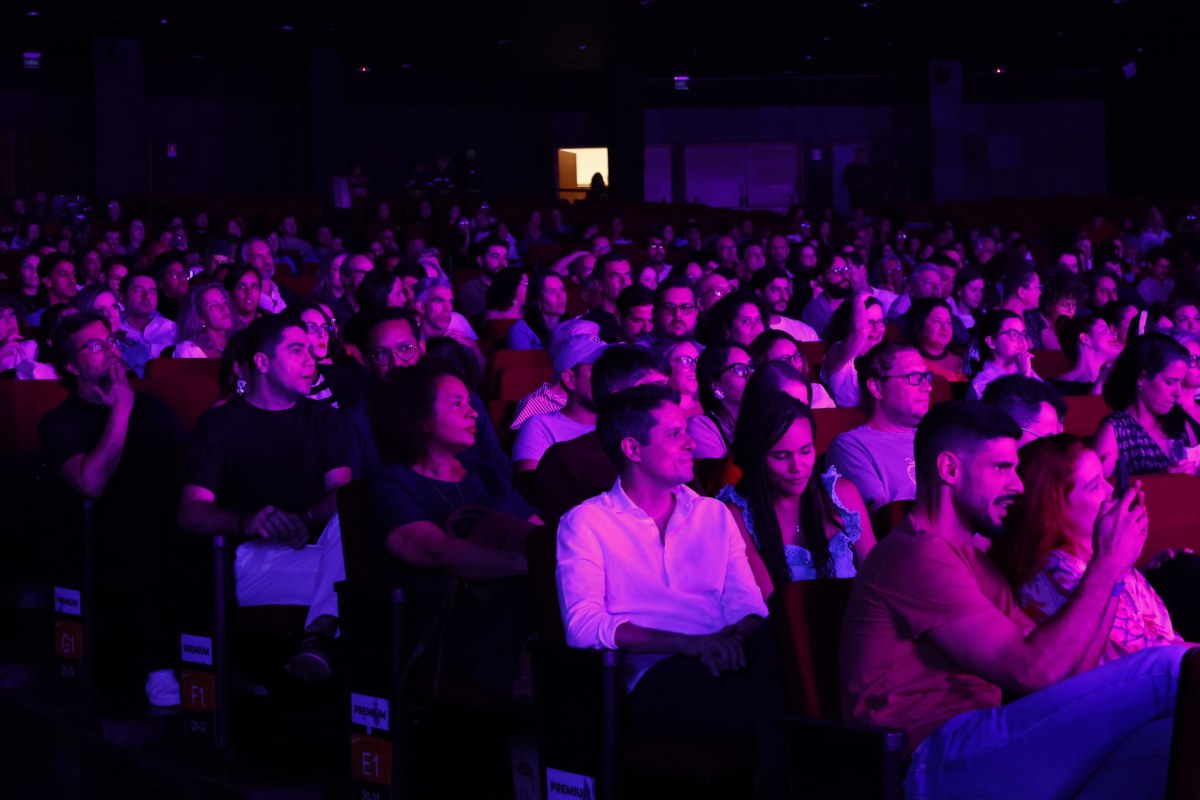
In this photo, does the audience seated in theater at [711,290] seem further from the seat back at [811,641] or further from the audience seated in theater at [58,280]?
the seat back at [811,641]

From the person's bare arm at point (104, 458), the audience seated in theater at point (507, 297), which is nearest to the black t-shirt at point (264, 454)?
the person's bare arm at point (104, 458)

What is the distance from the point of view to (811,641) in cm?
271

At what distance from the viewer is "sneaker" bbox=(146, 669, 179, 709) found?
4.07m

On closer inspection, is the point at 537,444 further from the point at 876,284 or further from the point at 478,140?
the point at 478,140

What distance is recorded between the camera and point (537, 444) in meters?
4.54

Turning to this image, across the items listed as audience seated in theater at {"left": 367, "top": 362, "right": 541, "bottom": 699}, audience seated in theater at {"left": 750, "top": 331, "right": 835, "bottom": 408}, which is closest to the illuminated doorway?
audience seated in theater at {"left": 750, "top": 331, "right": 835, "bottom": 408}

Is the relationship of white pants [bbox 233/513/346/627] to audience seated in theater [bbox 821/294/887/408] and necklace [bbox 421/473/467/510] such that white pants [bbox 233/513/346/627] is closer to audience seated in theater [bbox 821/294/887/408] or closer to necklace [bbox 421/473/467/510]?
necklace [bbox 421/473/467/510]

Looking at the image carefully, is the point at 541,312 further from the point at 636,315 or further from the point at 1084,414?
the point at 1084,414

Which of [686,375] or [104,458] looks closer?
[104,458]

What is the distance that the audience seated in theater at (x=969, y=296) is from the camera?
802 centimetres

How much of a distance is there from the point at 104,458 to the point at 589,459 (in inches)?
53.0

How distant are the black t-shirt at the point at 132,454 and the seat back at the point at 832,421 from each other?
1865 millimetres

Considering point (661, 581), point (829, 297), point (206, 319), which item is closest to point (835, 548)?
point (661, 581)

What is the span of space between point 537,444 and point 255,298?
8.44 ft
